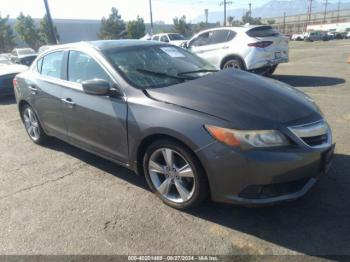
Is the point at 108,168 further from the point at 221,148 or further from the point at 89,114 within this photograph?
the point at 221,148

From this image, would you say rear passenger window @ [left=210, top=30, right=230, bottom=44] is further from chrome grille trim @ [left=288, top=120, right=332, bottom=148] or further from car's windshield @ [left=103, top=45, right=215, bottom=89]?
chrome grille trim @ [left=288, top=120, right=332, bottom=148]

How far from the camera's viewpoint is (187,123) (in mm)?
2992

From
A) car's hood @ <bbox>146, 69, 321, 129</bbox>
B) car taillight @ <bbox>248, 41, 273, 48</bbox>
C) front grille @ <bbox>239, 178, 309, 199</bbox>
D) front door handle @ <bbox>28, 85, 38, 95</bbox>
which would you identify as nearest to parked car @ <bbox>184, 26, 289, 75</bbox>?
car taillight @ <bbox>248, 41, 273, 48</bbox>

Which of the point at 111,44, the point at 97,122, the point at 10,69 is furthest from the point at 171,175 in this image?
the point at 10,69

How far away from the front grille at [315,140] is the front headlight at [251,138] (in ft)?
0.80

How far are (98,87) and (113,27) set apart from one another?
56.4 m

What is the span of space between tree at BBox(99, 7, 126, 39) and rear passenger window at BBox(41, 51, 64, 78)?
5412cm

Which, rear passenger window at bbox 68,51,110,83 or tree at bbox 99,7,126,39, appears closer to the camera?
rear passenger window at bbox 68,51,110,83

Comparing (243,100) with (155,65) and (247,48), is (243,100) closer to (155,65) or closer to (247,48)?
(155,65)

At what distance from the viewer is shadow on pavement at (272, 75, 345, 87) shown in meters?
9.43

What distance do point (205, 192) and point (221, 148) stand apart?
1.64ft

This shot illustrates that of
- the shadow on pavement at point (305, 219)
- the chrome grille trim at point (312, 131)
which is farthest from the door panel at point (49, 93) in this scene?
the chrome grille trim at point (312, 131)

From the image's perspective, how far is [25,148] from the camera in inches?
213

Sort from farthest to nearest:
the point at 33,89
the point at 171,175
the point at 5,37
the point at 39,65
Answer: the point at 5,37 < the point at 39,65 < the point at 33,89 < the point at 171,175
